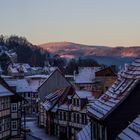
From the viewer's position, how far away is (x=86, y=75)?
9006 centimetres

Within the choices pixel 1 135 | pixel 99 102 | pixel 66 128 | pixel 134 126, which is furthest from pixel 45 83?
pixel 134 126

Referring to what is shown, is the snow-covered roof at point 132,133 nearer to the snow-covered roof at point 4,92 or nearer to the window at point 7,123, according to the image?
the snow-covered roof at point 4,92

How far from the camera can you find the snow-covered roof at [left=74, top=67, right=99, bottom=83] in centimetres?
8745

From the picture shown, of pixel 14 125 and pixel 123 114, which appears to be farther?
pixel 14 125

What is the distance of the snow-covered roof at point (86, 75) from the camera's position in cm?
8745

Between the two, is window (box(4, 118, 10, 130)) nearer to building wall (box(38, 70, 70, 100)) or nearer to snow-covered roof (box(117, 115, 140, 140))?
building wall (box(38, 70, 70, 100))

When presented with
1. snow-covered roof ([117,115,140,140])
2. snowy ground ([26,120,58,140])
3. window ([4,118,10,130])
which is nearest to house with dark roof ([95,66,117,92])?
snowy ground ([26,120,58,140])

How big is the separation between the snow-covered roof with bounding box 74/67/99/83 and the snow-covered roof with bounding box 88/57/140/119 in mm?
67535

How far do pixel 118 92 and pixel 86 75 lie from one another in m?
72.3

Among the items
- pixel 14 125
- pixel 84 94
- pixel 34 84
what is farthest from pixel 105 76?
pixel 34 84

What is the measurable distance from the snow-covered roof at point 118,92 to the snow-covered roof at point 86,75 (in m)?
67.5

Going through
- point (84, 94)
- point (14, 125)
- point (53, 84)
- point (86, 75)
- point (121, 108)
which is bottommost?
point (14, 125)

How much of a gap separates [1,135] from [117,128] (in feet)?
102

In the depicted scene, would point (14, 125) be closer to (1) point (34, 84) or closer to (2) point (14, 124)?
(2) point (14, 124)
